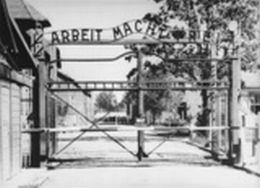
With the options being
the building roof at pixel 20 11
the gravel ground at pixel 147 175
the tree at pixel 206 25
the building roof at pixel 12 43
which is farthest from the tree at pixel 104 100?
the building roof at pixel 12 43

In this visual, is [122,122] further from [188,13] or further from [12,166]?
[12,166]

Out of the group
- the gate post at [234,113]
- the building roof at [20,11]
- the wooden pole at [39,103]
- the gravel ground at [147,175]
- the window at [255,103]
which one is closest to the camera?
the gravel ground at [147,175]

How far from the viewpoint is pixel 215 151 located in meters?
21.4

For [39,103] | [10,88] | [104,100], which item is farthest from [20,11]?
[104,100]

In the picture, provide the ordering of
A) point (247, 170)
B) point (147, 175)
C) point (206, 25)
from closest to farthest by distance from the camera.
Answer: point (147, 175)
point (247, 170)
point (206, 25)

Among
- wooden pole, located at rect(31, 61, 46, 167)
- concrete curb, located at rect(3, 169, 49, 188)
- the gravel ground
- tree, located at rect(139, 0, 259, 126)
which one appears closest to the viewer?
concrete curb, located at rect(3, 169, 49, 188)

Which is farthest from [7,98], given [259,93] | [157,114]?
[157,114]

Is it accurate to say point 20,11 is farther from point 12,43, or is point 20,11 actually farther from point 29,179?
point 29,179

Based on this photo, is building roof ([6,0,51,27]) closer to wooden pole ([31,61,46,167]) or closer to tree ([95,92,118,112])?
wooden pole ([31,61,46,167])

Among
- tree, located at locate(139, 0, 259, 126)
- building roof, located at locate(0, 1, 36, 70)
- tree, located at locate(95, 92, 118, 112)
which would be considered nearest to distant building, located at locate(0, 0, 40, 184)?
building roof, located at locate(0, 1, 36, 70)

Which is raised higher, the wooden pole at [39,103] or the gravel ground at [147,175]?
the wooden pole at [39,103]

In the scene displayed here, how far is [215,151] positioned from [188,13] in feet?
29.5

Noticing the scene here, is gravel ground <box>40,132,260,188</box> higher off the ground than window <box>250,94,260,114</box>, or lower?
lower

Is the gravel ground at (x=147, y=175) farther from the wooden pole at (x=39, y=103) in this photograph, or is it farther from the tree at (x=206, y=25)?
the tree at (x=206, y=25)
